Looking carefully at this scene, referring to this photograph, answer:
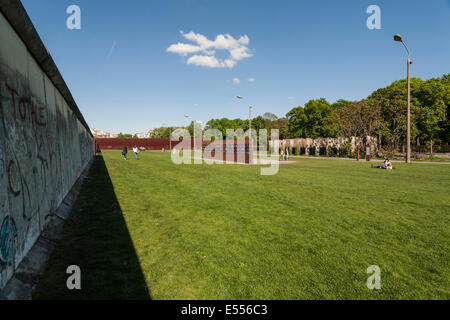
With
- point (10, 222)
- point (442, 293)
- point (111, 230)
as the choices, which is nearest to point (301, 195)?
point (442, 293)

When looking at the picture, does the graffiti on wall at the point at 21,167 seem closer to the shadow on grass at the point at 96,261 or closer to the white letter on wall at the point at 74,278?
the shadow on grass at the point at 96,261

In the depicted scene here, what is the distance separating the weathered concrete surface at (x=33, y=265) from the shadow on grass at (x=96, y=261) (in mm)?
92

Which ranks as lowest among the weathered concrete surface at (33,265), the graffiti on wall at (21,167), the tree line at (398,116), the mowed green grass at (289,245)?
the mowed green grass at (289,245)

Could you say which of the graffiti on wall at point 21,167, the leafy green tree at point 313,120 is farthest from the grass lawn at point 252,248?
the leafy green tree at point 313,120

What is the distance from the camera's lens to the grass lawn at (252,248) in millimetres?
3048

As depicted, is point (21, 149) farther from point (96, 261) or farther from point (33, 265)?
point (96, 261)

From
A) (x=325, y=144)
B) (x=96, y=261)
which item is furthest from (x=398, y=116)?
(x=96, y=261)

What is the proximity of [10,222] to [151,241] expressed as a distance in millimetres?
2244

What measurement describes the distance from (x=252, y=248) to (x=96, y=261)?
2.51 metres

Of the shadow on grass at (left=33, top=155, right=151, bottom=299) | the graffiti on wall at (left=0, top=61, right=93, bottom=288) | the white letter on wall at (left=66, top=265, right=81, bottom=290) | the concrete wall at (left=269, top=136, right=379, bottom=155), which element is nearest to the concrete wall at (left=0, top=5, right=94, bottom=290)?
the graffiti on wall at (left=0, top=61, right=93, bottom=288)

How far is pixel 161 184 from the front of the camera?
432 inches

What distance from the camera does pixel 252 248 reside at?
4.23 metres
